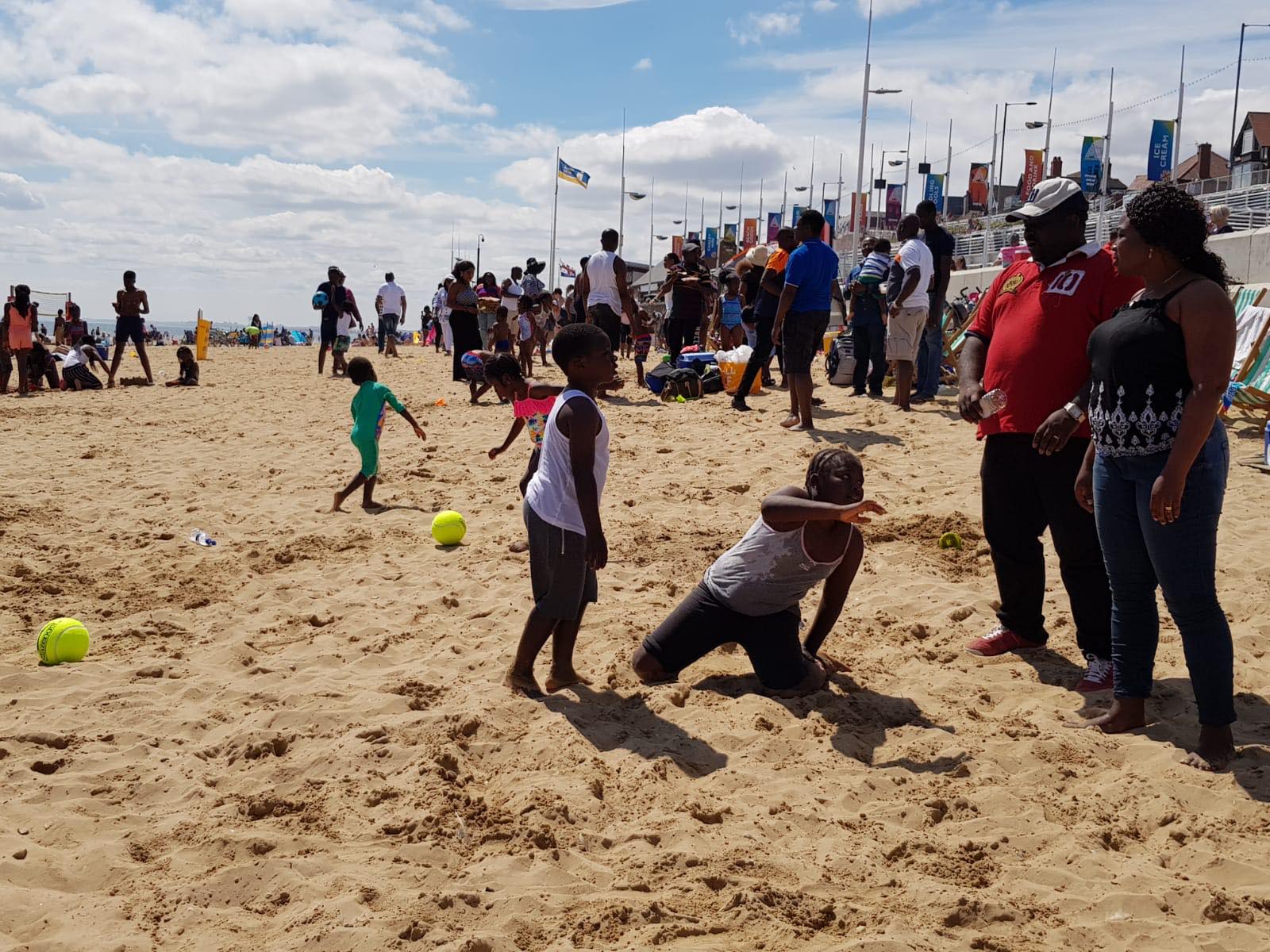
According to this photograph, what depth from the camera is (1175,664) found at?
14.8 ft

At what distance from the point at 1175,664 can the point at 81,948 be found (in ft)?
13.8

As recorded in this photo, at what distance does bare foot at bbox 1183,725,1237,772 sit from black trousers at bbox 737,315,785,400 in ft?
25.2

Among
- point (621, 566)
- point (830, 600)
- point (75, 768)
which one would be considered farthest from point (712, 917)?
point (621, 566)

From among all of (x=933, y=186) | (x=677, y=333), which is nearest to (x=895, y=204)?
(x=933, y=186)

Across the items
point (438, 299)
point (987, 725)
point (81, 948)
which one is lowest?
point (81, 948)

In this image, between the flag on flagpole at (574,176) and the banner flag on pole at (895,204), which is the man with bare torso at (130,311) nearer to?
the flag on flagpole at (574,176)

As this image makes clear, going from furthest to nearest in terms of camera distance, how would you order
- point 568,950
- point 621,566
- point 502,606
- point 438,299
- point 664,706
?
point 438,299
point 621,566
point 502,606
point 664,706
point 568,950

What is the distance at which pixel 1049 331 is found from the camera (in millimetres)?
4160

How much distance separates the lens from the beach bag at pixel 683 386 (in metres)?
13.1

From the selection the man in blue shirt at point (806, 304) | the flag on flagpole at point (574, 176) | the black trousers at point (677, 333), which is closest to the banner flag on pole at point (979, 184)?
the flag on flagpole at point (574, 176)

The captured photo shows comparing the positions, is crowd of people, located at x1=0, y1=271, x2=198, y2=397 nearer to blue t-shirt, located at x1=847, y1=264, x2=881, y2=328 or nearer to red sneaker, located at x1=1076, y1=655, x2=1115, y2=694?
blue t-shirt, located at x1=847, y1=264, x2=881, y2=328

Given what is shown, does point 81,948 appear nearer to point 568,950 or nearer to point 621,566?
point 568,950

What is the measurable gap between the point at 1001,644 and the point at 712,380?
29.5 feet

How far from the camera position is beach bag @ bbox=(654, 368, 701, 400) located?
515 inches
